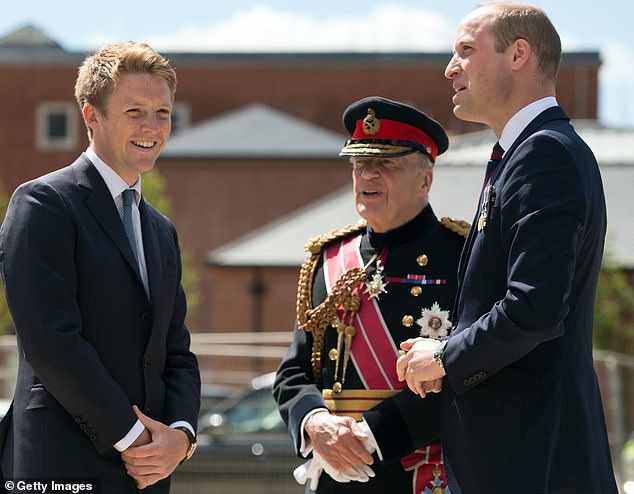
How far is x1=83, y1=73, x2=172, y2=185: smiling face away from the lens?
380 cm

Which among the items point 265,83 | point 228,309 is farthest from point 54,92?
point 228,309

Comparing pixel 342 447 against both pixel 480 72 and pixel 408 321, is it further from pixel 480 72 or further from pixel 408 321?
pixel 480 72

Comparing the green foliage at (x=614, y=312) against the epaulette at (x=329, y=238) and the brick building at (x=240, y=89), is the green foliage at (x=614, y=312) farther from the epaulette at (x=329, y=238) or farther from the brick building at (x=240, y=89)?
the brick building at (x=240, y=89)

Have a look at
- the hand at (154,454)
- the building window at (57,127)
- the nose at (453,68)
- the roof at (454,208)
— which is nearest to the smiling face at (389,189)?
the nose at (453,68)

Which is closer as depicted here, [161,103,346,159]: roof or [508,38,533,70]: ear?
[508,38,533,70]: ear

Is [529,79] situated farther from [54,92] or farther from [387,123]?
[54,92]

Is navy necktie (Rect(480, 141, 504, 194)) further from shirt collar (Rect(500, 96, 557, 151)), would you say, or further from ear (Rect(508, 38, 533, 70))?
ear (Rect(508, 38, 533, 70))

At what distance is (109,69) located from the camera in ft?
12.5

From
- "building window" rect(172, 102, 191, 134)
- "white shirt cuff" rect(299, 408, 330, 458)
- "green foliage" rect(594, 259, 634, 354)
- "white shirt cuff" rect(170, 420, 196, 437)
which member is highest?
"white shirt cuff" rect(170, 420, 196, 437)

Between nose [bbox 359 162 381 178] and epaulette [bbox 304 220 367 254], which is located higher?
nose [bbox 359 162 381 178]

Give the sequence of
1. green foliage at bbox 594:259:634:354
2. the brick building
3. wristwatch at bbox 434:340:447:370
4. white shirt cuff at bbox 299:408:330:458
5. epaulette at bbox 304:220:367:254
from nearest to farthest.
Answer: wristwatch at bbox 434:340:447:370 → white shirt cuff at bbox 299:408:330:458 → epaulette at bbox 304:220:367:254 → green foliage at bbox 594:259:634:354 → the brick building

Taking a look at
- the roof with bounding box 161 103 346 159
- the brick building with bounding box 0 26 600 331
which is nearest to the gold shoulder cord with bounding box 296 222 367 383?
the roof with bounding box 161 103 346 159

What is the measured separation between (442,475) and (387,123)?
136cm

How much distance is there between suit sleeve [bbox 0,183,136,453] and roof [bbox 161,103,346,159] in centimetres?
2960
